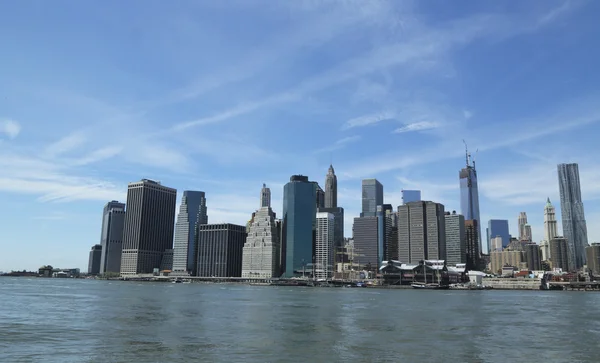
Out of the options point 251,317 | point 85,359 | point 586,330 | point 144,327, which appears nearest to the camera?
point 85,359

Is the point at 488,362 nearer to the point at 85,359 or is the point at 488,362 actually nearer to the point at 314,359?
the point at 314,359

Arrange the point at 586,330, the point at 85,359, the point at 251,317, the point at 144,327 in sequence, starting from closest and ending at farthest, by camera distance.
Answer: the point at 85,359 → the point at 144,327 → the point at 586,330 → the point at 251,317

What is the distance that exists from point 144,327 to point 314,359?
25.1 m

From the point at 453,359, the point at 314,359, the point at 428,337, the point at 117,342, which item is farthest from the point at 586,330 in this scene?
the point at 117,342

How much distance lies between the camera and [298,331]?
55875 mm

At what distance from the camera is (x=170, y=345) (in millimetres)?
43094

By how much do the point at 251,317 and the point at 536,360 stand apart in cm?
4224

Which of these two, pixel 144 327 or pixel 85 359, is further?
pixel 144 327

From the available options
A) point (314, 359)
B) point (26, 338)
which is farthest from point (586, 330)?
point (26, 338)

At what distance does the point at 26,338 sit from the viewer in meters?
46.6

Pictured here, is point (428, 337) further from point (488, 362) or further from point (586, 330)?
point (586, 330)

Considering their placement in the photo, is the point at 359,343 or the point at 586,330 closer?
the point at 359,343

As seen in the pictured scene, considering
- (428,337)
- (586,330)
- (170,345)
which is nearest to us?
(170,345)

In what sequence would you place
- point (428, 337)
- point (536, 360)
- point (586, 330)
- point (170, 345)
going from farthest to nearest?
point (586, 330)
point (428, 337)
point (170, 345)
point (536, 360)
